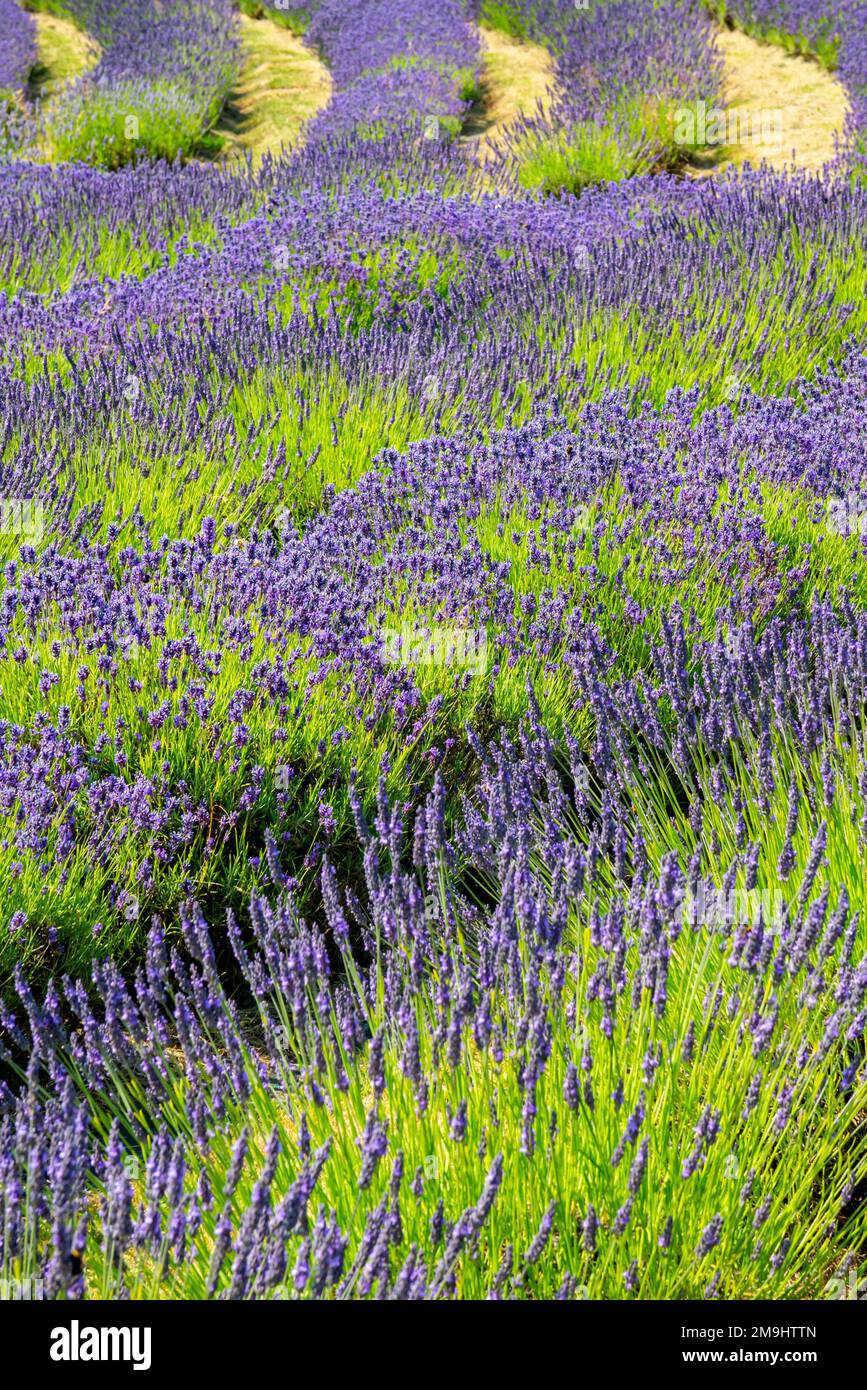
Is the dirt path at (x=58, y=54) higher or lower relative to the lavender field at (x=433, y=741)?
higher

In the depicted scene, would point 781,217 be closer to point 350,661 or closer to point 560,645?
point 560,645

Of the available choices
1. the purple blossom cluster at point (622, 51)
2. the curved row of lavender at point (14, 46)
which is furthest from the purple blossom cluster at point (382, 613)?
the curved row of lavender at point (14, 46)

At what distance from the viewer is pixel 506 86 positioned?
37.6ft

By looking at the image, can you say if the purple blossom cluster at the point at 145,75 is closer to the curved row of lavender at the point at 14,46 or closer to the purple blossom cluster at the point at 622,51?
the curved row of lavender at the point at 14,46

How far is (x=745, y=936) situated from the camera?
65.2 inches

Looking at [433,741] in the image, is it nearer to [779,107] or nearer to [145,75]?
[779,107]

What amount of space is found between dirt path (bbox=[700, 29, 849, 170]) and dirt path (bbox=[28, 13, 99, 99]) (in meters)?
6.68

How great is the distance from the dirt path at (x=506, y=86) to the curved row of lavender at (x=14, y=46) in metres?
4.60

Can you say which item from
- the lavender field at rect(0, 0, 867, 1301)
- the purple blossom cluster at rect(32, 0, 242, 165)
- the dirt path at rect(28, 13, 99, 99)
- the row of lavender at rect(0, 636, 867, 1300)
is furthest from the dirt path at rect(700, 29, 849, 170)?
the row of lavender at rect(0, 636, 867, 1300)

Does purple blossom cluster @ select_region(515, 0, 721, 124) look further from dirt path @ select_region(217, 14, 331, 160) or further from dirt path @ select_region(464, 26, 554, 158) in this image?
dirt path @ select_region(217, 14, 331, 160)

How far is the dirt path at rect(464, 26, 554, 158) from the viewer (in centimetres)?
1049

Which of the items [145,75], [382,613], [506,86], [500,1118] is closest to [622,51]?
[506,86]

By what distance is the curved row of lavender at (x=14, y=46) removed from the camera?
37.2 ft
